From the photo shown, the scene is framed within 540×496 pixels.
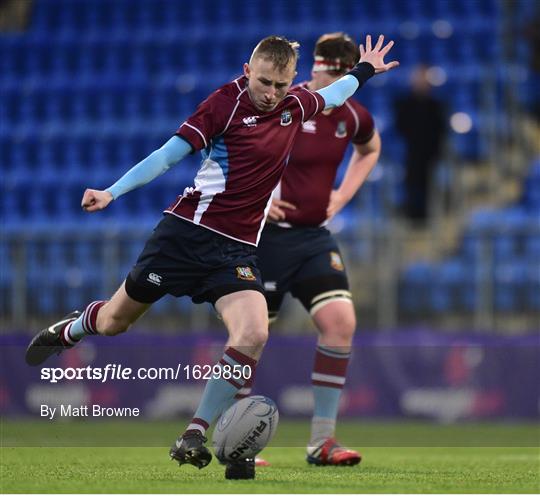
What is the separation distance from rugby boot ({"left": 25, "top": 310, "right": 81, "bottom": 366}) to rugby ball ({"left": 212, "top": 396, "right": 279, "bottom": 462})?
1.60 m

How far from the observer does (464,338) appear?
1246 cm

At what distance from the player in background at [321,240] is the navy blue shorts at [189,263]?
131 centimetres

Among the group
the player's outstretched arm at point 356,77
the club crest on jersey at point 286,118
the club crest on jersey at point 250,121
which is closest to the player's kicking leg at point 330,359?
the player's outstretched arm at point 356,77

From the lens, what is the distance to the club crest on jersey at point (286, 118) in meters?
6.62

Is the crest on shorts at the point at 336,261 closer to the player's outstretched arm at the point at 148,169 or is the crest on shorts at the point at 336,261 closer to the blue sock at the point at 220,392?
the blue sock at the point at 220,392

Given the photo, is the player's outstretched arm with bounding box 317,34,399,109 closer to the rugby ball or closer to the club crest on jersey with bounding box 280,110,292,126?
the club crest on jersey with bounding box 280,110,292,126

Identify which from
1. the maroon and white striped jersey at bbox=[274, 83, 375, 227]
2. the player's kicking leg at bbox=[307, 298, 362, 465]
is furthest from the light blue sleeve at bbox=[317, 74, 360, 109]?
the player's kicking leg at bbox=[307, 298, 362, 465]

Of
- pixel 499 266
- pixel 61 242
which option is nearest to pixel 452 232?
pixel 499 266

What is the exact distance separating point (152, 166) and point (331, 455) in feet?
7.23

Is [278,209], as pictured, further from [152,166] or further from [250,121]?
[152,166]

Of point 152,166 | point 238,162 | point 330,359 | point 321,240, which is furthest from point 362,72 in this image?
→ point 330,359

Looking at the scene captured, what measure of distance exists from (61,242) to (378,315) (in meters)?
3.20

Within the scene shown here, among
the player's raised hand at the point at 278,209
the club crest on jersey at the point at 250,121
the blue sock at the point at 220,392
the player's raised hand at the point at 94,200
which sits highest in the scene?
the club crest on jersey at the point at 250,121

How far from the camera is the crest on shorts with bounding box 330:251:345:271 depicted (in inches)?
313
